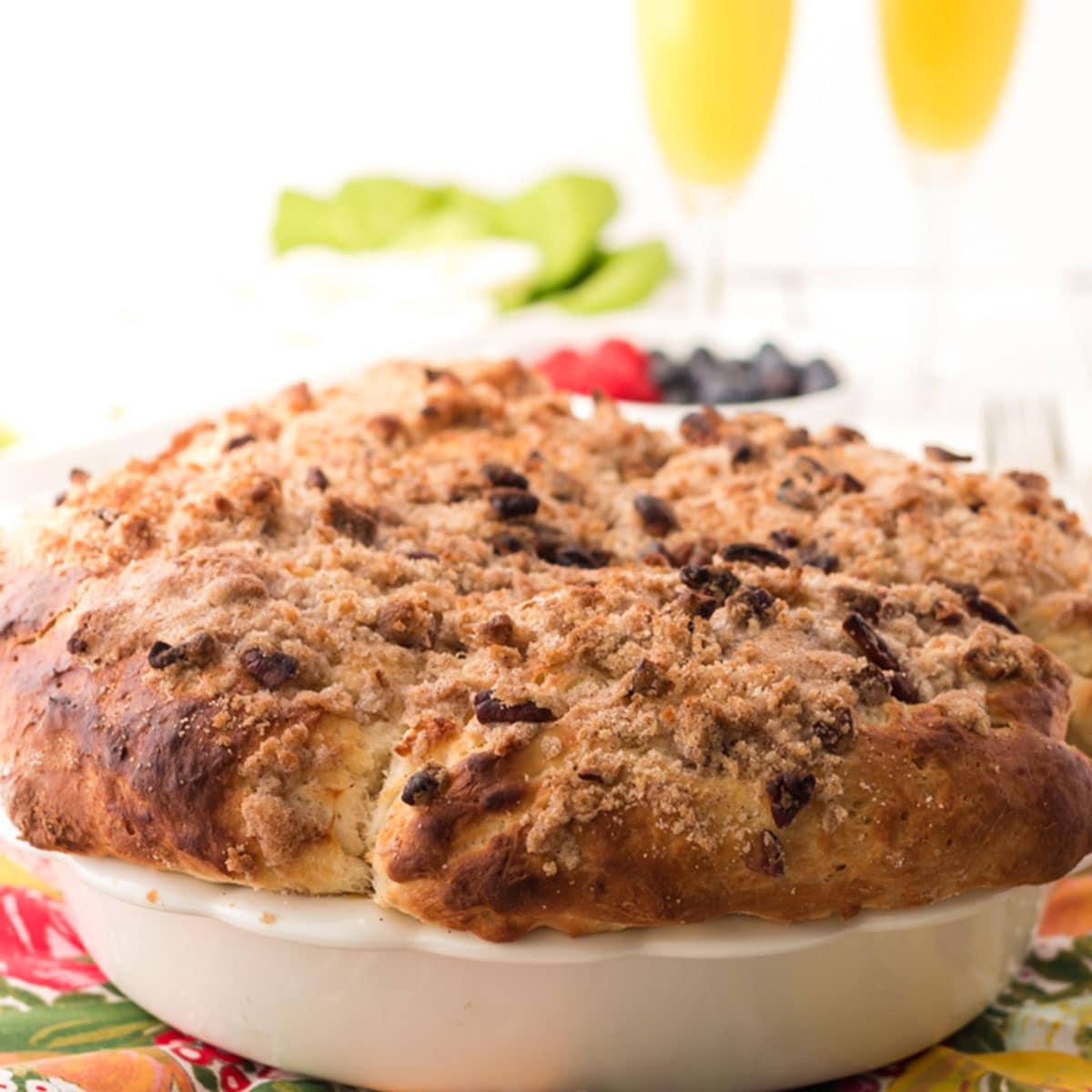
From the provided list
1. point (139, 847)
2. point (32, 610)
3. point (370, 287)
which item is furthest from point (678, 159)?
point (139, 847)

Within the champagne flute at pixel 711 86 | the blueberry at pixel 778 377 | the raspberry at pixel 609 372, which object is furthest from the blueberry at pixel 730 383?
the champagne flute at pixel 711 86

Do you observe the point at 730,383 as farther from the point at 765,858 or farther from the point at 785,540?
the point at 765,858

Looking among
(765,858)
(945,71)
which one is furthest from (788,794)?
(945,71)

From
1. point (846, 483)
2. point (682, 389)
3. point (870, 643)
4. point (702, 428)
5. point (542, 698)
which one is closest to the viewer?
point (542, 698)

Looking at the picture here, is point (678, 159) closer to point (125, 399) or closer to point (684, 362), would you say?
point (684, 362)

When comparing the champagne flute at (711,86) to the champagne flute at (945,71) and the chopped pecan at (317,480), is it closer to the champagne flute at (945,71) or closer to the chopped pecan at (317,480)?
the champagne flute at (945,71)

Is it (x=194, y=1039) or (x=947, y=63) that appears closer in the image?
(x=194, y=1039)

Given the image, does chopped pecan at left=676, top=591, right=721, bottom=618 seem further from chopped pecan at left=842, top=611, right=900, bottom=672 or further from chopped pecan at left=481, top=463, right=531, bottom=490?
chopped pecan at left=481, top=463, right=531, bottom=490

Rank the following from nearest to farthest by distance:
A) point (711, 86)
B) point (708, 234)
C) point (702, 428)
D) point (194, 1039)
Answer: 1. point (194, 1039)
2. point (702, 428)
3. point (711, 86)
4. point (708, 234)
